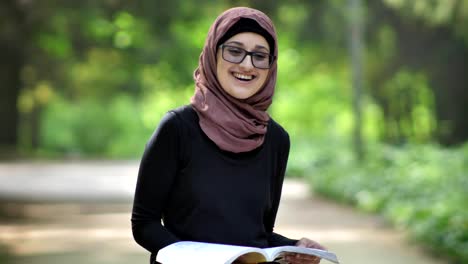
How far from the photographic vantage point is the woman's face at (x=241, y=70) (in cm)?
256

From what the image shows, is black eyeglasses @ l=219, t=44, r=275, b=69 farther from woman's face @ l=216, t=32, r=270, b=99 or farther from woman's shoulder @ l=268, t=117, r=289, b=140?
woman's shoulder @ l=268, t=117, r=289, b=140

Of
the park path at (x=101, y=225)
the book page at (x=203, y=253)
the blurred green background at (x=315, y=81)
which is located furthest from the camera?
the blurred green background at (x=315, y=81)

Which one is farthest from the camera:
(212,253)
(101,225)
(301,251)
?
(101,225)

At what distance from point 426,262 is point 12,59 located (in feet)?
66.6

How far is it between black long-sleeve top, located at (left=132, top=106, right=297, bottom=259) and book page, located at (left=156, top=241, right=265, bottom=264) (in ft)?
0.28

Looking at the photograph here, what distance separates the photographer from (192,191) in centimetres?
252

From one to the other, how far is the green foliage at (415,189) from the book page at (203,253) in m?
7.74

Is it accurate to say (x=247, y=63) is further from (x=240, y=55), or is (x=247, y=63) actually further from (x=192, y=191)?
(x=192, y=191)

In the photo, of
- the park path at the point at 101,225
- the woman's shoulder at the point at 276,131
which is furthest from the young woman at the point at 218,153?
the park path at the point at 101,225

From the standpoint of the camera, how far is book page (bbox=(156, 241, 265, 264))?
7.52 ft

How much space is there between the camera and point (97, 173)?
2622 centimetres

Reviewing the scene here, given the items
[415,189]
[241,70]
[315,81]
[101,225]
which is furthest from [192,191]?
[315,81]

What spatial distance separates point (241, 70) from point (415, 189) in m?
14.0

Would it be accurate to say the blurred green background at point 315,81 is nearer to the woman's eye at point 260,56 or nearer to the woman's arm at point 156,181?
the woman's eye at point 260,56
